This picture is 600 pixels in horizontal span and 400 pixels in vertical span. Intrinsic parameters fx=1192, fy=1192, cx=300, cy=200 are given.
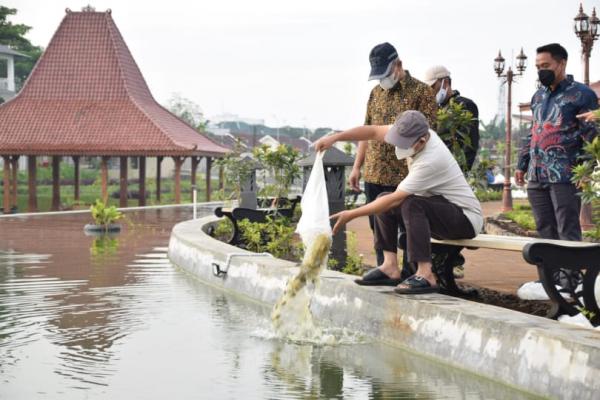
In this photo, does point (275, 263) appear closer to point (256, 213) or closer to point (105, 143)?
point (256, 213)

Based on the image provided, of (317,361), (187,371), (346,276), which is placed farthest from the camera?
(346,276)

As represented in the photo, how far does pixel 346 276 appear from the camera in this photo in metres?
7.83

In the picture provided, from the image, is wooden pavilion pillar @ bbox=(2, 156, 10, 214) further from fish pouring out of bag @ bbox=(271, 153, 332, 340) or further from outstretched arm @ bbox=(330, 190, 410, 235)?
outstretched arm @ bbox=(330, 190, 410, 235)

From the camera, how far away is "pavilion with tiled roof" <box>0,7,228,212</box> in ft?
118

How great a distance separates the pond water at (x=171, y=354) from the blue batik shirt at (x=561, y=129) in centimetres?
156

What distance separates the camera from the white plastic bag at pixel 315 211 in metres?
7.01

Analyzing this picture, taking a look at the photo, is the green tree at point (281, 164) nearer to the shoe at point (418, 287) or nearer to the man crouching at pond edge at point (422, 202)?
the man crouching at pond edge at point (422, 202)

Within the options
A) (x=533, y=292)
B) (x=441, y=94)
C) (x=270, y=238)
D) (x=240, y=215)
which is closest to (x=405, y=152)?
(x=533, y=292)

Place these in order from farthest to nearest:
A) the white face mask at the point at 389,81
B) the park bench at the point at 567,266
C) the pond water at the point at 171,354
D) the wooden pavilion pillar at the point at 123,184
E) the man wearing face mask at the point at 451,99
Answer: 1. the wooden pavilion pillar at the point at 123,184
2. the man wearing face mask at the point at 451,99
3. the white face mask at the point at 389,81
4. the park bench at the point at 567,266
5. the pond water at the point at 171,354

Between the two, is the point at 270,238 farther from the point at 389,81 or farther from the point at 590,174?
the point at 590,174

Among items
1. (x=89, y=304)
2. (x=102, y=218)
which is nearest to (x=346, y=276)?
(x=89, y=304)

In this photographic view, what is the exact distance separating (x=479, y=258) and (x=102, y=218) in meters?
8.08

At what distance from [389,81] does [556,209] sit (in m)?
1.33

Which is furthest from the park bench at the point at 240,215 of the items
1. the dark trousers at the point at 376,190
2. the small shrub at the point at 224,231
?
the dark trousers at the point at 376,190
